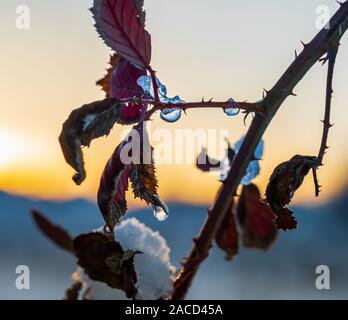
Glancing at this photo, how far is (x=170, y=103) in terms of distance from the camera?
4.22 feet

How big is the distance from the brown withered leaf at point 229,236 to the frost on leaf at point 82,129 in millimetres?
635

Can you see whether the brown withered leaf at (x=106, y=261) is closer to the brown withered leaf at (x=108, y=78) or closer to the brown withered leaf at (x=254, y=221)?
the brown withered leaf at (x=108, y=78)

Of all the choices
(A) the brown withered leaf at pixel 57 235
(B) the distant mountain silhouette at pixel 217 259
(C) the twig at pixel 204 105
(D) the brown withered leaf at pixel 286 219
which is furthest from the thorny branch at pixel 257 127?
(B) the distant mountain silhouette at pixel 217 259

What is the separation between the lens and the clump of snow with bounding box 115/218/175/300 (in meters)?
1.49

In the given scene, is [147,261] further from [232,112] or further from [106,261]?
[232,112]

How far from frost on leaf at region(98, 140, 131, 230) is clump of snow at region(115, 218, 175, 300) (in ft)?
0.81

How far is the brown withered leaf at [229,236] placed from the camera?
5.76ft

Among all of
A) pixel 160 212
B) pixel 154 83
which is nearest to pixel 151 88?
pixel 154 83

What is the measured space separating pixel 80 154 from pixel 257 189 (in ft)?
2.54

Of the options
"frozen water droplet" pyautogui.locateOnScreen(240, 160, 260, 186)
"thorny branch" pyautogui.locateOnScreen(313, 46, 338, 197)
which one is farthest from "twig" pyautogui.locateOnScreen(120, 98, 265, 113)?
"frozen water droplet" pyautogui.locateOnScreen(240, 160, 260, 186)

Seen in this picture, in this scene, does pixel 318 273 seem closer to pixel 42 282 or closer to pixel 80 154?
pixel 80 154

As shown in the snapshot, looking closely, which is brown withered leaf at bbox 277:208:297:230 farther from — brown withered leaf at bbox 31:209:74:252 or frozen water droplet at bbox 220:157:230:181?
brown withered leaf at bbox 31:209:74:252

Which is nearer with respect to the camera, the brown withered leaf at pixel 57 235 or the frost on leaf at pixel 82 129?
the frost on leaf at pixel 82 129
